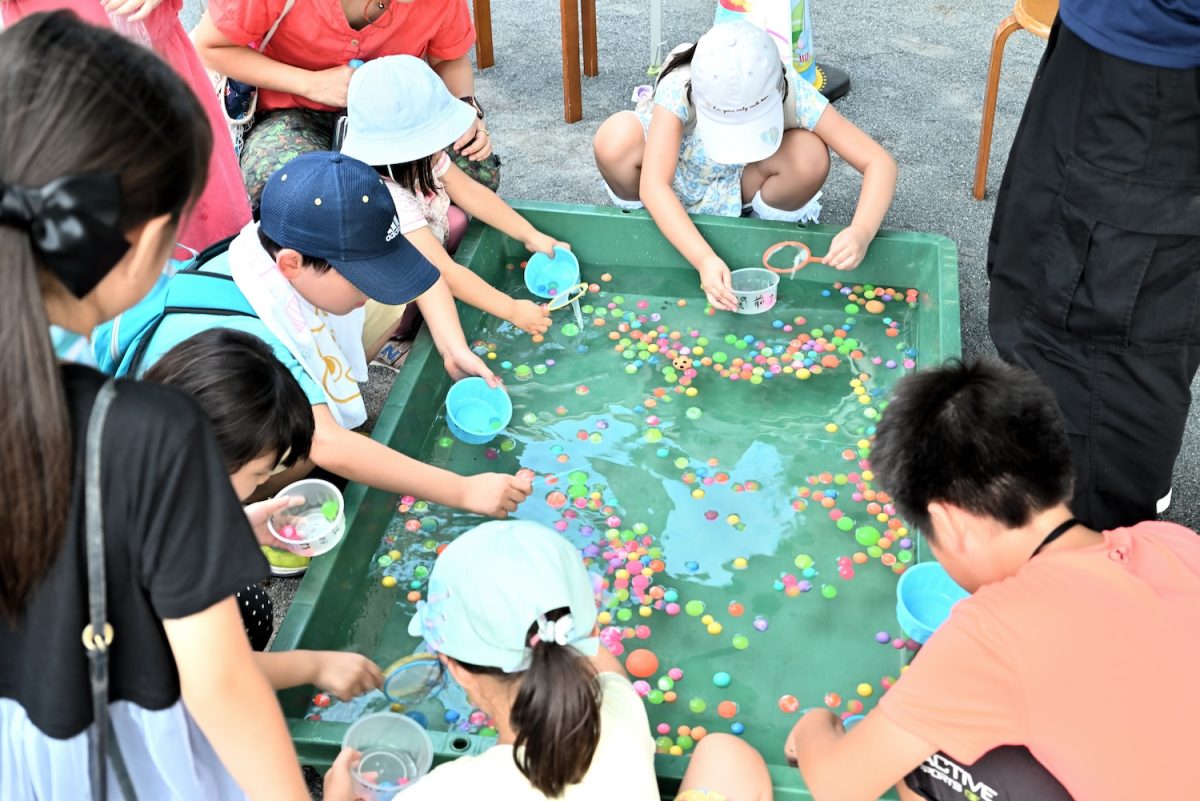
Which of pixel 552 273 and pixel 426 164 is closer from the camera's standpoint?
pixel 426 164

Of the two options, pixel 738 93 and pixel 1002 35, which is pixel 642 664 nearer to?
pixel 738 93

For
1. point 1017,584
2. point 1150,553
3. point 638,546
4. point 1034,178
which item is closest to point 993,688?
point 1017,584

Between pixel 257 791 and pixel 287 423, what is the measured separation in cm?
51

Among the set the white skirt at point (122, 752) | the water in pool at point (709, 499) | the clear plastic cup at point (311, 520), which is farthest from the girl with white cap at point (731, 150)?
the white skirt at point (122, 752)

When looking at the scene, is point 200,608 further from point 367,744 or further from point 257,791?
point 367,744

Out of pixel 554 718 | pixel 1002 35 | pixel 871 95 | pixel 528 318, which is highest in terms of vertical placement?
pixel 554 718

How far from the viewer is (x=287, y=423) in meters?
1.53

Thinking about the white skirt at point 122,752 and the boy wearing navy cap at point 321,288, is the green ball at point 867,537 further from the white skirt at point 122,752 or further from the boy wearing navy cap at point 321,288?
the white skirt at point 122,752

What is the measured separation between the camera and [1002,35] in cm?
287

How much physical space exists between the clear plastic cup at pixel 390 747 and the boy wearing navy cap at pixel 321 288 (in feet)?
1.46

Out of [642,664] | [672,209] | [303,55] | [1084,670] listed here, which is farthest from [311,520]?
[1084,670]

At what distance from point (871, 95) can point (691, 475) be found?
6.44 feet

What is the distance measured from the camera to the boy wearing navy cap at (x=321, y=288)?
179 centimetres

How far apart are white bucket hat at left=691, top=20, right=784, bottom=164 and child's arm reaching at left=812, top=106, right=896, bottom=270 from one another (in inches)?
6.2
